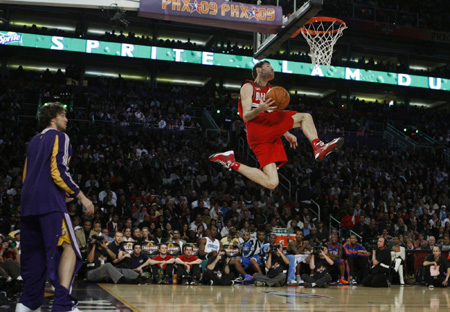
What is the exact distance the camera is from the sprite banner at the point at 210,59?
2762 centimetres

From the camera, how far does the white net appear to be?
10242 millimetres

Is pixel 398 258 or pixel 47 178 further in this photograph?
pixel 398 258

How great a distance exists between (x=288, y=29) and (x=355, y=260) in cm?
862

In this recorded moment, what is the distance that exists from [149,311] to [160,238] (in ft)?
22.3

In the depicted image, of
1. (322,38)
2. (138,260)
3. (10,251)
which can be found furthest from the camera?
(138,260)

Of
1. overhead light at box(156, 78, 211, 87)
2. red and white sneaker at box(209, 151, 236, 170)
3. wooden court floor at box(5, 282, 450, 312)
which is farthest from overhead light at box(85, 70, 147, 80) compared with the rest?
red and white sneaker at box(209, 151, 236, 170)

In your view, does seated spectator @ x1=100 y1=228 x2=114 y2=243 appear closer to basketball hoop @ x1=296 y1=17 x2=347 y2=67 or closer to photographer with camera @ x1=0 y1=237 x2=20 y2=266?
photographer with camera @ x1=0 y1=237 x2=20 y2=266

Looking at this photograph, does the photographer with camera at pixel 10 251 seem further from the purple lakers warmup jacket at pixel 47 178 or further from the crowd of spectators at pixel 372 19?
the crowd of spectators at pixel 372 19

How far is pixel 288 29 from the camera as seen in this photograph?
28.3ft

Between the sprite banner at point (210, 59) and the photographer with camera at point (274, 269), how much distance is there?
13960 mm

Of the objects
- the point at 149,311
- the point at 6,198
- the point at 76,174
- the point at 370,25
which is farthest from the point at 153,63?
the point at 149,311

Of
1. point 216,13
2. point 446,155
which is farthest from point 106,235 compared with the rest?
point 446,155

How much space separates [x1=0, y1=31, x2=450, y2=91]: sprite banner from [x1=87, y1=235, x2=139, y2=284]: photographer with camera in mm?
16197

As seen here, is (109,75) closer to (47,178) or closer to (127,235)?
(127,235)
